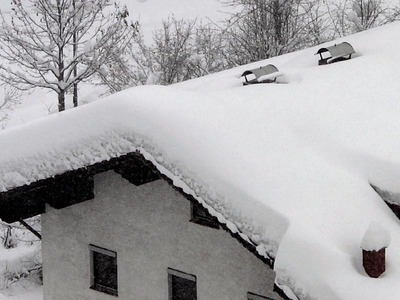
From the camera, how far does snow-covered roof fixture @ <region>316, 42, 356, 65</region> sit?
32.7ft

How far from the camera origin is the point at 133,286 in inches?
321

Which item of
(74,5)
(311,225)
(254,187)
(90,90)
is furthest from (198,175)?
(90,90)

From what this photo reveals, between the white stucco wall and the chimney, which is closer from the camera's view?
the chimney

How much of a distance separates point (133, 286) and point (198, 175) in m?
2.41

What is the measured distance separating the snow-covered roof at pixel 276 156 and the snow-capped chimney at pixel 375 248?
6 centimetres

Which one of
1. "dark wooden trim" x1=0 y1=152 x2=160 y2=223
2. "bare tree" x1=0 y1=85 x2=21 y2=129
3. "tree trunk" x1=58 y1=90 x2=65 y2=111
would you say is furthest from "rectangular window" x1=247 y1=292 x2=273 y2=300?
"bare tree" x1=0 y1=85 x2=21 y2=129

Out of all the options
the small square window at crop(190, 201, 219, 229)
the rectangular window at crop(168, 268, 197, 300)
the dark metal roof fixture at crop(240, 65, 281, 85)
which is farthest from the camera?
the dark metal roof fixture at crop(240, 65, 281, 85)

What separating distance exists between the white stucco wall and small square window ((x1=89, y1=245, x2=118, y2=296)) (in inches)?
2.4

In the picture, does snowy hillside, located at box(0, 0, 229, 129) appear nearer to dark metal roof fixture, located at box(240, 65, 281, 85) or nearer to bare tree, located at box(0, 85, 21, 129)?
bare tree, located at box(0, 85, 21, 129)

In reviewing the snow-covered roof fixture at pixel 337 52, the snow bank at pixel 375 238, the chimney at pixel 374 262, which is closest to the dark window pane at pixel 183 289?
the chimney at pixel 374 262

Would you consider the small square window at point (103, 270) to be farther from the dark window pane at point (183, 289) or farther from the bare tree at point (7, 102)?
the bare tree at point (7, 102)

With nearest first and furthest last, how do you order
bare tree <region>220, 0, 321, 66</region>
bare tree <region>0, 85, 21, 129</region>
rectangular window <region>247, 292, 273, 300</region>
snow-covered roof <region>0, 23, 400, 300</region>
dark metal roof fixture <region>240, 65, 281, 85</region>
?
1. snow-covered roof <region>0, 23, 400, 300</region>
2. rectangular window <region>247, 292, 273, 300</region>
3. dark metal roof fixture <region>240, 65, 281, 85</region>
4. bare tree <region>220, 0, 321, 66</region>
5. bare tree <region>0, 85, 21, 129</region>

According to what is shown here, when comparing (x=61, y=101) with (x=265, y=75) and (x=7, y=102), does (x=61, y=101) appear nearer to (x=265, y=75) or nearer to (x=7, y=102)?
(x=265, y=75)

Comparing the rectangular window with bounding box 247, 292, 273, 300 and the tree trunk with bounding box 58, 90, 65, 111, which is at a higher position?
the tree trunk with bounding box 58, 90, 65, 111
